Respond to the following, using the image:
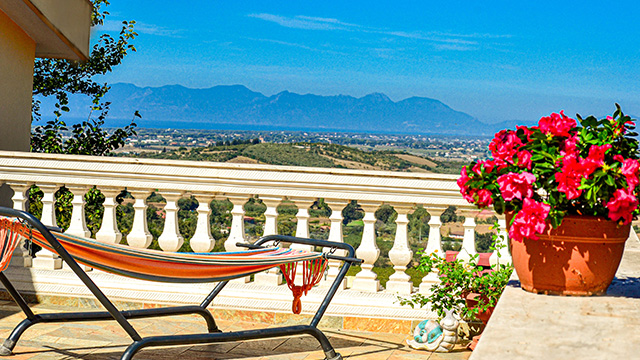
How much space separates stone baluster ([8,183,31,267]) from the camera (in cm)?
468

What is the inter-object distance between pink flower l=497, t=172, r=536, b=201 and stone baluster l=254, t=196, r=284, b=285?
202cm

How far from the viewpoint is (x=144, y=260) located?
3.08 meters

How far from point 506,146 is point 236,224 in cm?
224

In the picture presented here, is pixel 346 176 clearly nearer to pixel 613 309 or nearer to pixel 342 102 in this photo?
pixel 613 309

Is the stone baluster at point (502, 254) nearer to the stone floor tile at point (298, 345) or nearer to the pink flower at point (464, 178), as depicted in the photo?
the stone floor tile at point (298, 345)

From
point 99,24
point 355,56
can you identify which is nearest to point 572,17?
point 355,56

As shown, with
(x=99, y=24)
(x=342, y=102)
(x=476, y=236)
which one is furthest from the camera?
(x=342, y=102)

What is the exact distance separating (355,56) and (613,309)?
575ft

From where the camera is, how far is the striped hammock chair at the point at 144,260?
3.02 m

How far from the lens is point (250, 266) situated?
3.32m

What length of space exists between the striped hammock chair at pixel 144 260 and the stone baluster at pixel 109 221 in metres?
1.41

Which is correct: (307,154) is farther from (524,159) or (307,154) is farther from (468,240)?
(524,159)

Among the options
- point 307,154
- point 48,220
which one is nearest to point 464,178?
point 48,220

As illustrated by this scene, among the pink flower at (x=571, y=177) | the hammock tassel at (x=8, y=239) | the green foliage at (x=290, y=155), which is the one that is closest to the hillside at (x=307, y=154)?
the green foliage at (x=290, y=155)
